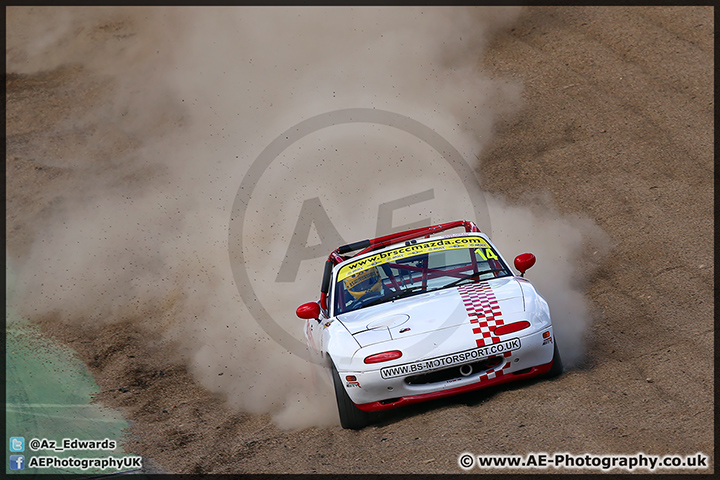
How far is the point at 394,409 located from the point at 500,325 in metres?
1.19

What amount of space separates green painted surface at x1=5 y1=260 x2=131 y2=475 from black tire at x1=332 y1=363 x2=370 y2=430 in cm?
185

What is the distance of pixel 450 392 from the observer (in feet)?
18.7

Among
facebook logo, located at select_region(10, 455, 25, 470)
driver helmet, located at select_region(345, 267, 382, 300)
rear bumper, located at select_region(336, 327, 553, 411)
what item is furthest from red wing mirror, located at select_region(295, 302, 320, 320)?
facebook logo, located at select_region(10, 455, 25, 470)

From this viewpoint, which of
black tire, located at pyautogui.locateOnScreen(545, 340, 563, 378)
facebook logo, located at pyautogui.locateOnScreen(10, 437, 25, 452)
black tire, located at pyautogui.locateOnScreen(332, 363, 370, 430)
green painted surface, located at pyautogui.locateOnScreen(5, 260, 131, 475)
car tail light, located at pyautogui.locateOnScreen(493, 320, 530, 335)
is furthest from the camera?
green painted surface, located at pyautogui.locateOnScreen(5, 260, 131, 475)

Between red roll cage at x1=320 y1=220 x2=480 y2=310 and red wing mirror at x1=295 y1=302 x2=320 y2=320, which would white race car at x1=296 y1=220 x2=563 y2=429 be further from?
red roll cage at x1=320 y1=220 x2=480 y2=310

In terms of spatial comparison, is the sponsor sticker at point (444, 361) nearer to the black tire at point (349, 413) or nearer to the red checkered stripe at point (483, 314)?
the red checkered stripe at point (483, 314)

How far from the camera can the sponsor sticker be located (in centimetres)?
562

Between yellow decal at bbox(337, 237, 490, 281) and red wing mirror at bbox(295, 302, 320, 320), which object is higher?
yellow decal at bbox(337, 237, 490, 281)

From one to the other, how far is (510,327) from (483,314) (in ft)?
0.87

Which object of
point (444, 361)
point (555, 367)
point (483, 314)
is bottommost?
point (555, 367)

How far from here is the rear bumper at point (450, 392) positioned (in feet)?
18.7

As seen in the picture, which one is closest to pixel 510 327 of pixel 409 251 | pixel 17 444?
pixel 409 251

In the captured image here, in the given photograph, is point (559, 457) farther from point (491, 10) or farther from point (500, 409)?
point (491, 10)

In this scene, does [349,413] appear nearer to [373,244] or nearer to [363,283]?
[363,283]
